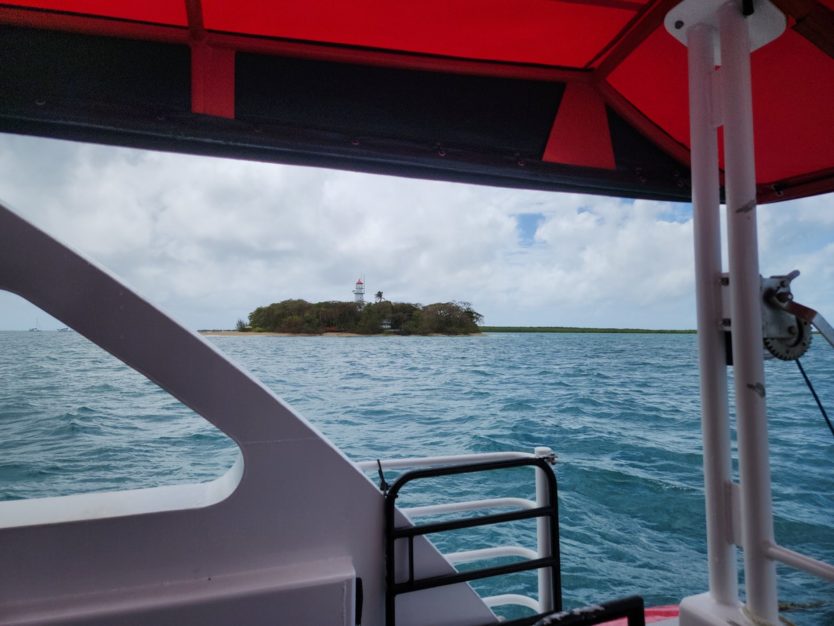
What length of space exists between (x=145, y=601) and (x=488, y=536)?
14.7 ft

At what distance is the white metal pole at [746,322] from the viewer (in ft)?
3.84

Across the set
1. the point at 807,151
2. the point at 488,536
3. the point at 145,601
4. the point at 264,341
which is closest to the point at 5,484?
the point at 488,536

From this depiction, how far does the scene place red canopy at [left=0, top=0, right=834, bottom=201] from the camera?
124cm

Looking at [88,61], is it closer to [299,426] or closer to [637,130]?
[299,426]

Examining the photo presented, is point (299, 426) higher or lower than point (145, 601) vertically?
higher

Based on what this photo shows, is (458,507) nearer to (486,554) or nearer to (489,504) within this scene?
(489,504)

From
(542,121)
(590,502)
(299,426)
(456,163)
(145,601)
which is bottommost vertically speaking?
(590,502)

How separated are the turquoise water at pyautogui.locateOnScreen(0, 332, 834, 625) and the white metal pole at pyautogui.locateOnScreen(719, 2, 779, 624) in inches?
15.4

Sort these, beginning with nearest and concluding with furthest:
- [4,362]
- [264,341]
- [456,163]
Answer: [456,163] < [4,362] < [264,341]

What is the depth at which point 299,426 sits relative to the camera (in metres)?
1.25

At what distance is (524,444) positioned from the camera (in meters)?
9.41

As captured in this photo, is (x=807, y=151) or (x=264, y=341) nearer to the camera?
(x=807, y=151)

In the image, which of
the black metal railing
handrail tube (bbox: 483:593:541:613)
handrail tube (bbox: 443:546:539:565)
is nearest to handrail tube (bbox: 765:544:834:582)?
the black metal railing

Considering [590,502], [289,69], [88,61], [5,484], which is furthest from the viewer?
[5,484]
